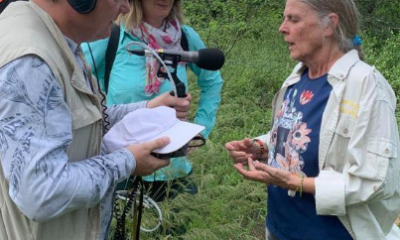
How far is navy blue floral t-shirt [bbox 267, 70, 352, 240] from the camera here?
234cm

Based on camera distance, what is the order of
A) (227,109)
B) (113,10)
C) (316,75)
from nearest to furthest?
(113,10), (316,75), (227,109)

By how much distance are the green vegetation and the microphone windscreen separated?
147 centimetres

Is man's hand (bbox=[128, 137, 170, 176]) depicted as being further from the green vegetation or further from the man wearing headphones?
the green vegetation

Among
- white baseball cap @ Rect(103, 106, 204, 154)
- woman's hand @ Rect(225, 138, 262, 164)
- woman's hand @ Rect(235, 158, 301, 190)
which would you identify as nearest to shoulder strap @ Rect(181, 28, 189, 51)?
woman's hand @ Rect(225, 138, 262, 164)

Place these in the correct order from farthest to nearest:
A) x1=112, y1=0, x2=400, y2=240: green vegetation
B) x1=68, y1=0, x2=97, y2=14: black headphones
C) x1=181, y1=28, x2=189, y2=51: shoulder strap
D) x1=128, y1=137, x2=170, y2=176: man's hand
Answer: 1. x1=112, y1=0, x2=400, y2=240: green vegetation
2. x1=181, y1=28, x2=189, y2=51: shoulder strap
3. x1=128, y1=137, x2=170, y2=176: man's hand
4. x1=68, y1=0, x2=97, y2=14: black headphones

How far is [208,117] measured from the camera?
3461mm

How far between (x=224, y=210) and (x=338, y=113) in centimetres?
213

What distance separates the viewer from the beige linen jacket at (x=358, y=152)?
7.07 feet

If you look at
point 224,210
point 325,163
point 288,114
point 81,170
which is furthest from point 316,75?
point 224,210

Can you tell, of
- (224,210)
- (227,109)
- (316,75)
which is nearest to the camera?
(316,75)

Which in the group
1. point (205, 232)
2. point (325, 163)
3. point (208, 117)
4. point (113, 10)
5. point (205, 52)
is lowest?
point (205, 232)

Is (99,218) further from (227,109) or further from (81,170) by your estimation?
(227,109)

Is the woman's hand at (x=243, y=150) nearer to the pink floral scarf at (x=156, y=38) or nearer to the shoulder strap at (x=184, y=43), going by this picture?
the pink floral scarf at (x=156, y=38)

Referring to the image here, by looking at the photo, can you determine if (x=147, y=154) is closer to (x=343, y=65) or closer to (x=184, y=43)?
(x=343, y=65)
